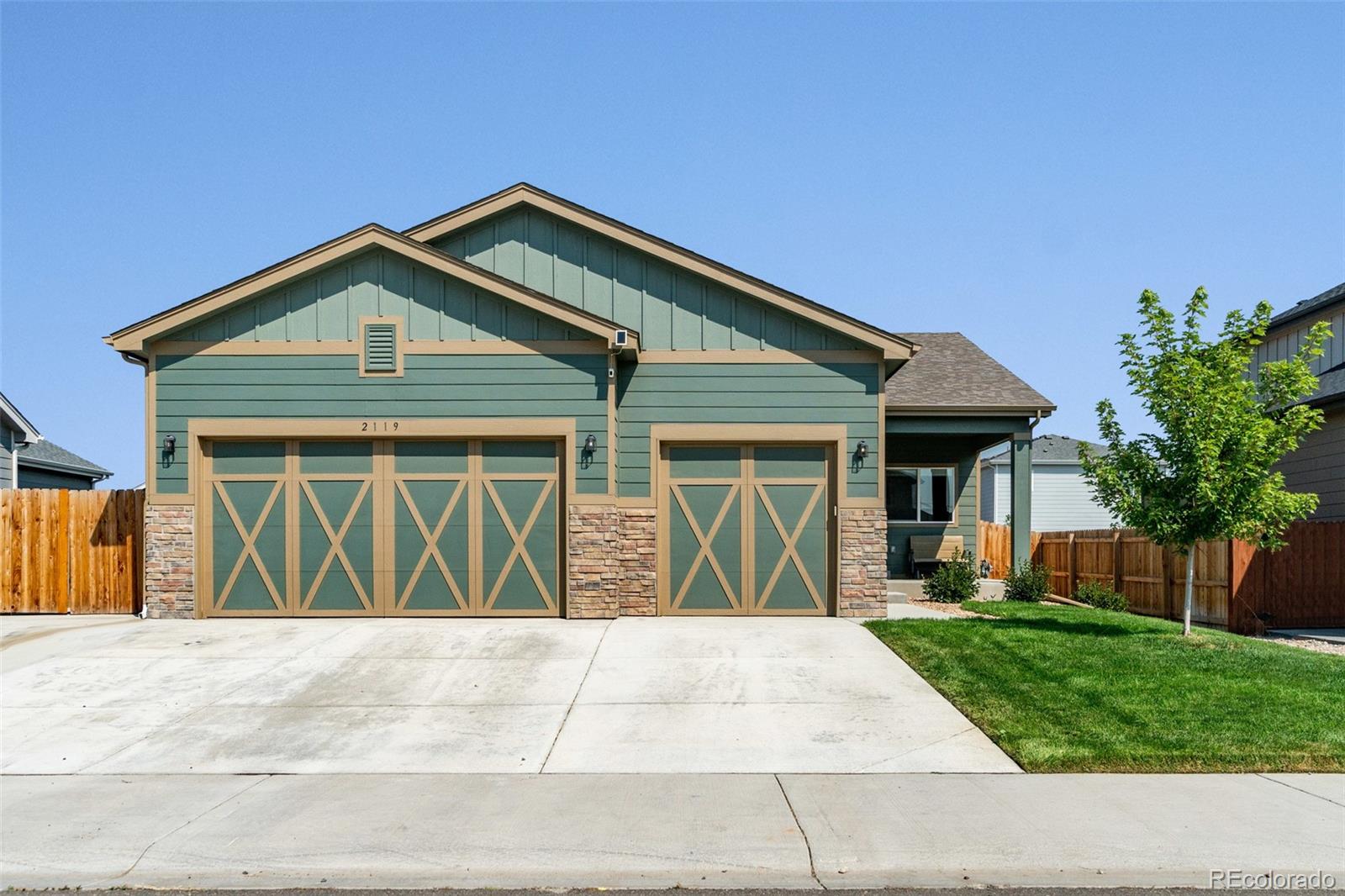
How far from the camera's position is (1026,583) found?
19.5 m

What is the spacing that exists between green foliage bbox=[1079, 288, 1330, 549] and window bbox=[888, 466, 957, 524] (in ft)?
29.1

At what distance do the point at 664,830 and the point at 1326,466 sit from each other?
18468 millimetres

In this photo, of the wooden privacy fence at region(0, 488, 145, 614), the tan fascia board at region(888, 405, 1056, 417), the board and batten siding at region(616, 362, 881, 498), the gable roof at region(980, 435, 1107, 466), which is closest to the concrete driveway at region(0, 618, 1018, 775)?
the wooden privacy fence at region(0, 488, 145, 614)

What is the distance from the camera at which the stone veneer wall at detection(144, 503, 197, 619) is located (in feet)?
50.3

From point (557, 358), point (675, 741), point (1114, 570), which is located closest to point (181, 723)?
point (675, 741)

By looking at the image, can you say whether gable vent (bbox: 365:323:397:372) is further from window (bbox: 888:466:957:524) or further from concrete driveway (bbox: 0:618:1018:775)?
window (bbox: 888:466:957:524)

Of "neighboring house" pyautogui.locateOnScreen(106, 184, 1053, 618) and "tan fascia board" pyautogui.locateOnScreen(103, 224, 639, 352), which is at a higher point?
"tan fascia board" pyautogui.locateOnScreen(103, 224, 639, 352)

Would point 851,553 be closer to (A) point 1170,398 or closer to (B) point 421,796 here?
(A) point 1170,398

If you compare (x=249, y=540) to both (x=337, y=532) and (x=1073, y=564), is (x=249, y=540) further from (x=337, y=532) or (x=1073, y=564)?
(x=1073, y=564)

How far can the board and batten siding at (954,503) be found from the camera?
2247 centimetres

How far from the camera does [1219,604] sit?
19562mm

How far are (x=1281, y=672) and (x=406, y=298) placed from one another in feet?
38.9

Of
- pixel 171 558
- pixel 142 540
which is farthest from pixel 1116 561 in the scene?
pixel 142 540

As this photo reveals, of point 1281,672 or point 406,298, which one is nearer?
point 1281,672
